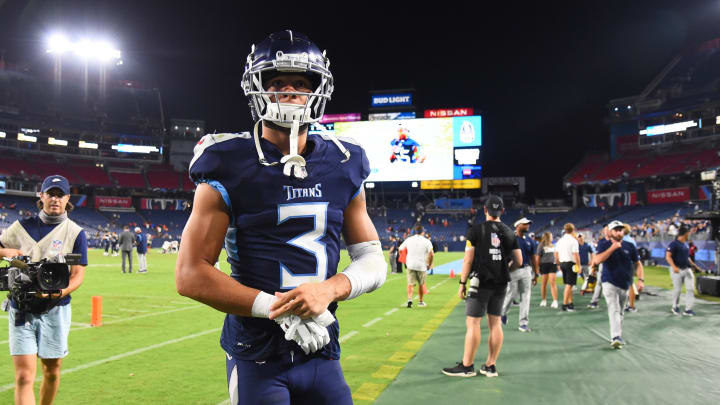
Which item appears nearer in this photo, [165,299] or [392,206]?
[165,299]

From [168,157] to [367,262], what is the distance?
263 feet

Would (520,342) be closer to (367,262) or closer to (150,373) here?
(150,373)

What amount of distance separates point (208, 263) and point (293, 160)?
52 cm

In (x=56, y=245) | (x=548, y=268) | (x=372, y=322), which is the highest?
(x=56, y=245)

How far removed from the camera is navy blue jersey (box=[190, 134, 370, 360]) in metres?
1.89

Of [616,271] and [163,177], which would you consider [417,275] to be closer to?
[616,271]

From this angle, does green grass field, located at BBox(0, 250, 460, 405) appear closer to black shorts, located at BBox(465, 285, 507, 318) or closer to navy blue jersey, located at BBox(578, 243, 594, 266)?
black shorts, located at BBox(465, 285, 507, 318)

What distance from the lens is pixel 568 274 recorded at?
12.4 metres

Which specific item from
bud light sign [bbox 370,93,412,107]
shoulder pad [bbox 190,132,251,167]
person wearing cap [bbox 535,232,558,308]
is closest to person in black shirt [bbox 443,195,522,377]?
shoulder pad [bbox 190,132,251,167]

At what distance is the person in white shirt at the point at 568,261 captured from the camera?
12070mm

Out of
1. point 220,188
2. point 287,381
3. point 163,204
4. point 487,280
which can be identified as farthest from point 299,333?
point 163,204

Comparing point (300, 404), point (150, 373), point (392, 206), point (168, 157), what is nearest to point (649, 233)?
point (150, 373)

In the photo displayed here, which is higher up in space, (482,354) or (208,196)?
(208,196)

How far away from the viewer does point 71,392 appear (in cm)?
546
